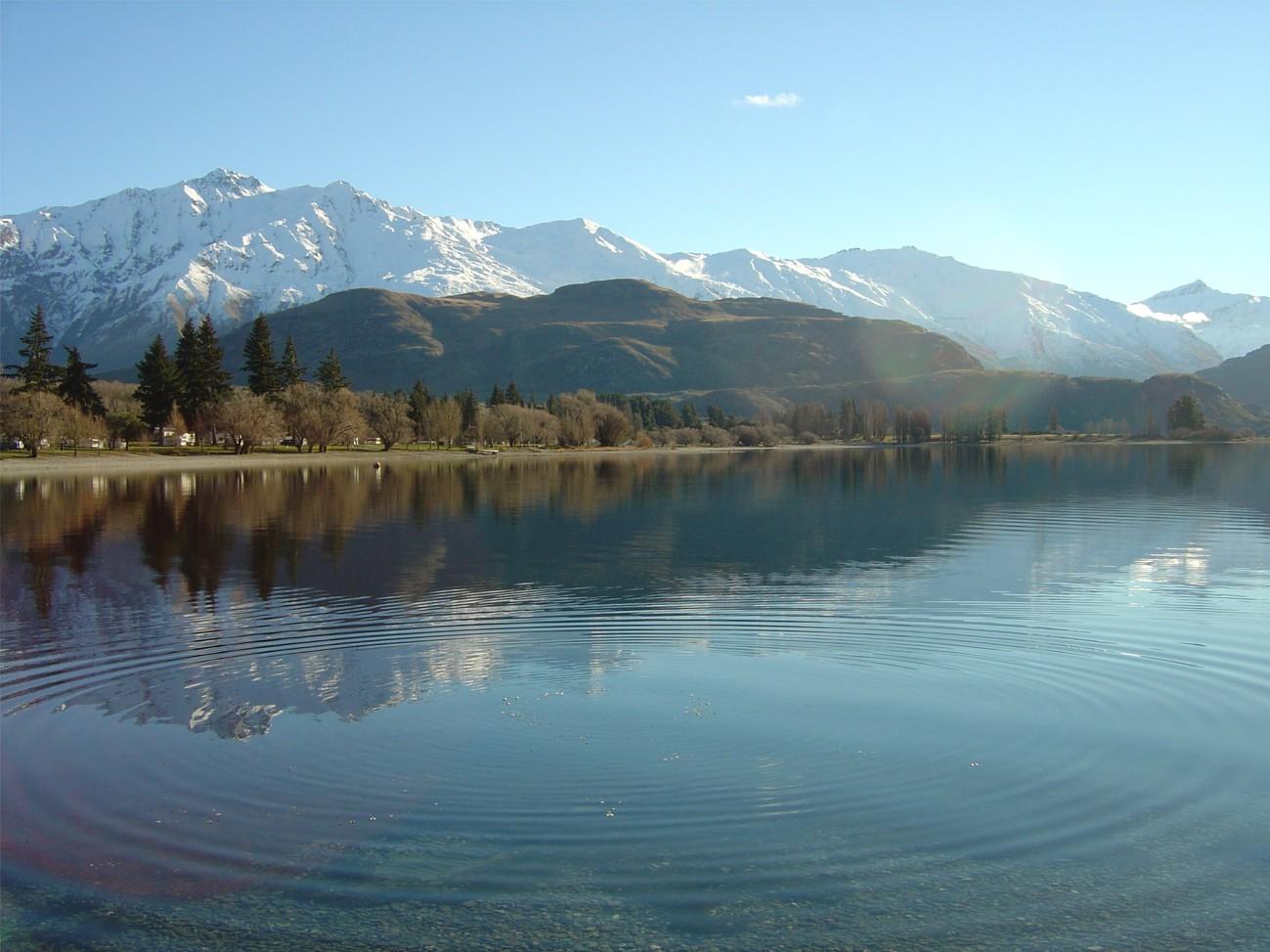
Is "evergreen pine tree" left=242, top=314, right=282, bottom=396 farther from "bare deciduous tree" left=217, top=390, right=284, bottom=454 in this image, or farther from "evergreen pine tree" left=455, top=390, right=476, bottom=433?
"evergreen pine tree" left=455, top=390, right=476, bottom=433

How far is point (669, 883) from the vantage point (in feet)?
35.6

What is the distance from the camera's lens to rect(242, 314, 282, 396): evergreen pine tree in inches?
5787

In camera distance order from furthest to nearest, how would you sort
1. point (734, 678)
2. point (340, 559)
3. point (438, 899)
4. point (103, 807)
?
point (340, 559) < point (734, 678) < point (103, 807) < point (438, 899)

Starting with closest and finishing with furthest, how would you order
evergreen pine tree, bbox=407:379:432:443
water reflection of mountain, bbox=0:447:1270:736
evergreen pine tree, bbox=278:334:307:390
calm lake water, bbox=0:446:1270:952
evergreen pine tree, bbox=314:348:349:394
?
1. calm lake water, bbox=0:446:1270:952
2. water reflection of mountain, bbox=0:447:1270:736
3. evergreen pine tree, bbox=278:334:307:390
4. evergreen pine tree, bbox=314:348:349:394
5. evergreen pine tree, bbox=407:379:432:443

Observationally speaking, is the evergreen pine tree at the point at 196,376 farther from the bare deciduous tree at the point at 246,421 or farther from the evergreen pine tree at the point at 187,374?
the bare deciduous tree at the point at 246,421

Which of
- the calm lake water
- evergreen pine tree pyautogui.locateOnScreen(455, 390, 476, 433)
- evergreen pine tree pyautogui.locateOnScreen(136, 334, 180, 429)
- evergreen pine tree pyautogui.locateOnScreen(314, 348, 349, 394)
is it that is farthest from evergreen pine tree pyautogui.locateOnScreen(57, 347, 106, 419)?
the calm lake water

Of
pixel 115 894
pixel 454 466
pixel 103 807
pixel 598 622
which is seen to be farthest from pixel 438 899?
pixel 454 466

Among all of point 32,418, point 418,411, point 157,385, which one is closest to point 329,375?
point 418,411

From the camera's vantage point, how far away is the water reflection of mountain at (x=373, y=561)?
783 inches

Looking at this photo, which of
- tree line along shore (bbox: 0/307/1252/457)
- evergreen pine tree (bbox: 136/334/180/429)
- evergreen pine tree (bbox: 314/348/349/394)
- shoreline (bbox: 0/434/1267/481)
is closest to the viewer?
shoreline (bbox: 0/434/1267/481)

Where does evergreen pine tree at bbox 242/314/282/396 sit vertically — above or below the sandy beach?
above

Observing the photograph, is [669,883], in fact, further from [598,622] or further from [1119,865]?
[598,622]

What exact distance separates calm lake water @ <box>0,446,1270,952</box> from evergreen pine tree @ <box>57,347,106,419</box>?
4019 inches

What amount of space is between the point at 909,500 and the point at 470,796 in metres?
59.1
